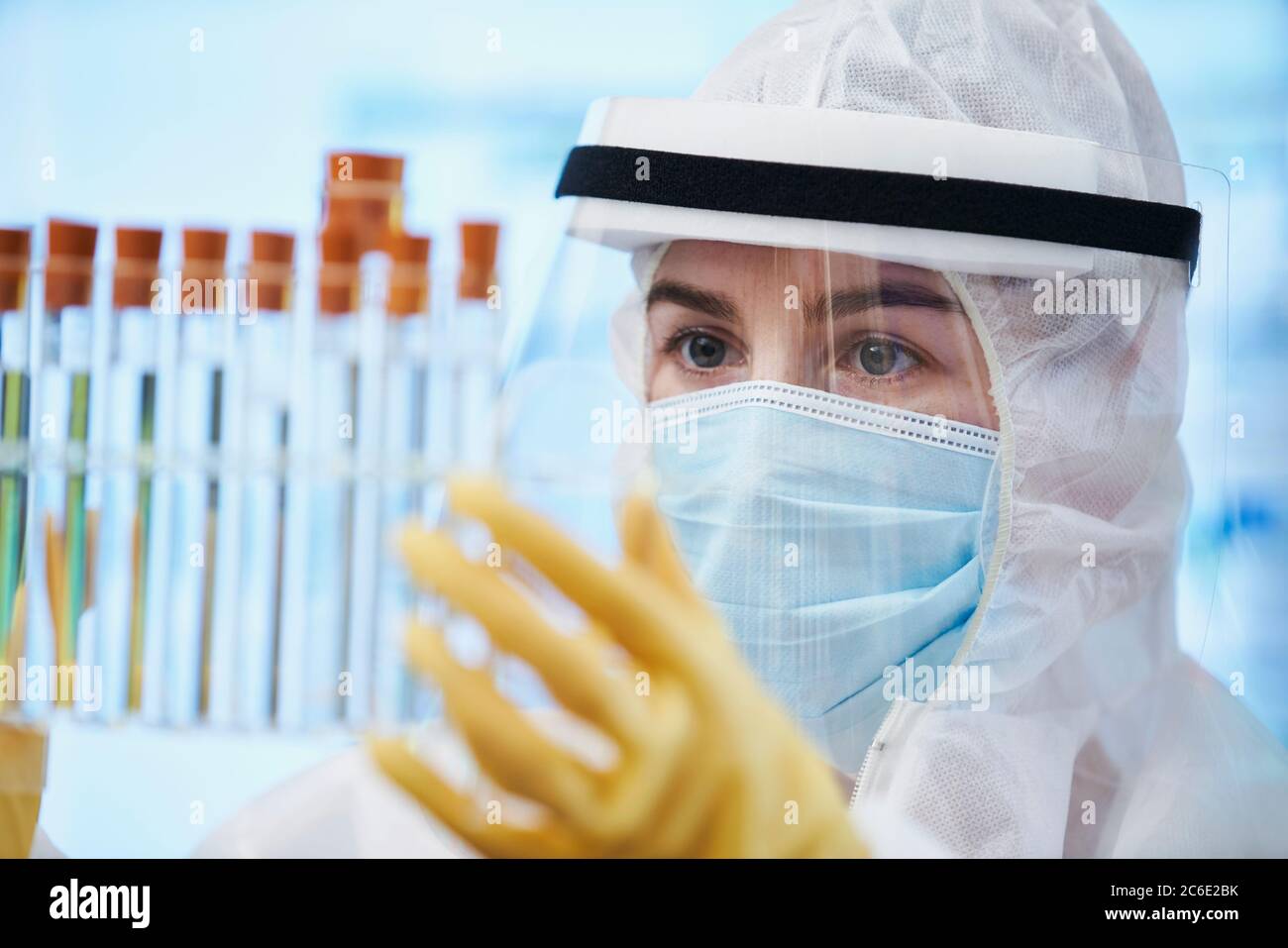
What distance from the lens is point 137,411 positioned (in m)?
1.47

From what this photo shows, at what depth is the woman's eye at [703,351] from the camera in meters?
0.87

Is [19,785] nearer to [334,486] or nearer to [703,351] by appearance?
[334,486]

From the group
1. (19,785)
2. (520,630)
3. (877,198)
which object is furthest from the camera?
(19,785)

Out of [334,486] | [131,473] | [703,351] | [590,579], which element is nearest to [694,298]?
[703,351]

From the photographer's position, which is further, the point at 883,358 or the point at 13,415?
the point at 13,415

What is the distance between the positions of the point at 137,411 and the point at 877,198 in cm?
105

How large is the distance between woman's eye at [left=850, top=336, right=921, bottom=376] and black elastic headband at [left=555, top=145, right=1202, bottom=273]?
0.30 ft

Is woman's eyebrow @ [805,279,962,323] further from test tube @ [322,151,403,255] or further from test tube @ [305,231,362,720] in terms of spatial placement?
test tube @ [305,231,362,720]

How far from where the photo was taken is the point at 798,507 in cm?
82

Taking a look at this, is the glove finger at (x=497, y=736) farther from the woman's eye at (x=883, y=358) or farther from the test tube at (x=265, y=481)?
the test tube at (x=265, y=481)

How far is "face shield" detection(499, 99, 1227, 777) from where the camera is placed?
81 cm

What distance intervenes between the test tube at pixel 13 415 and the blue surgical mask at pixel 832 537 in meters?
0.90
